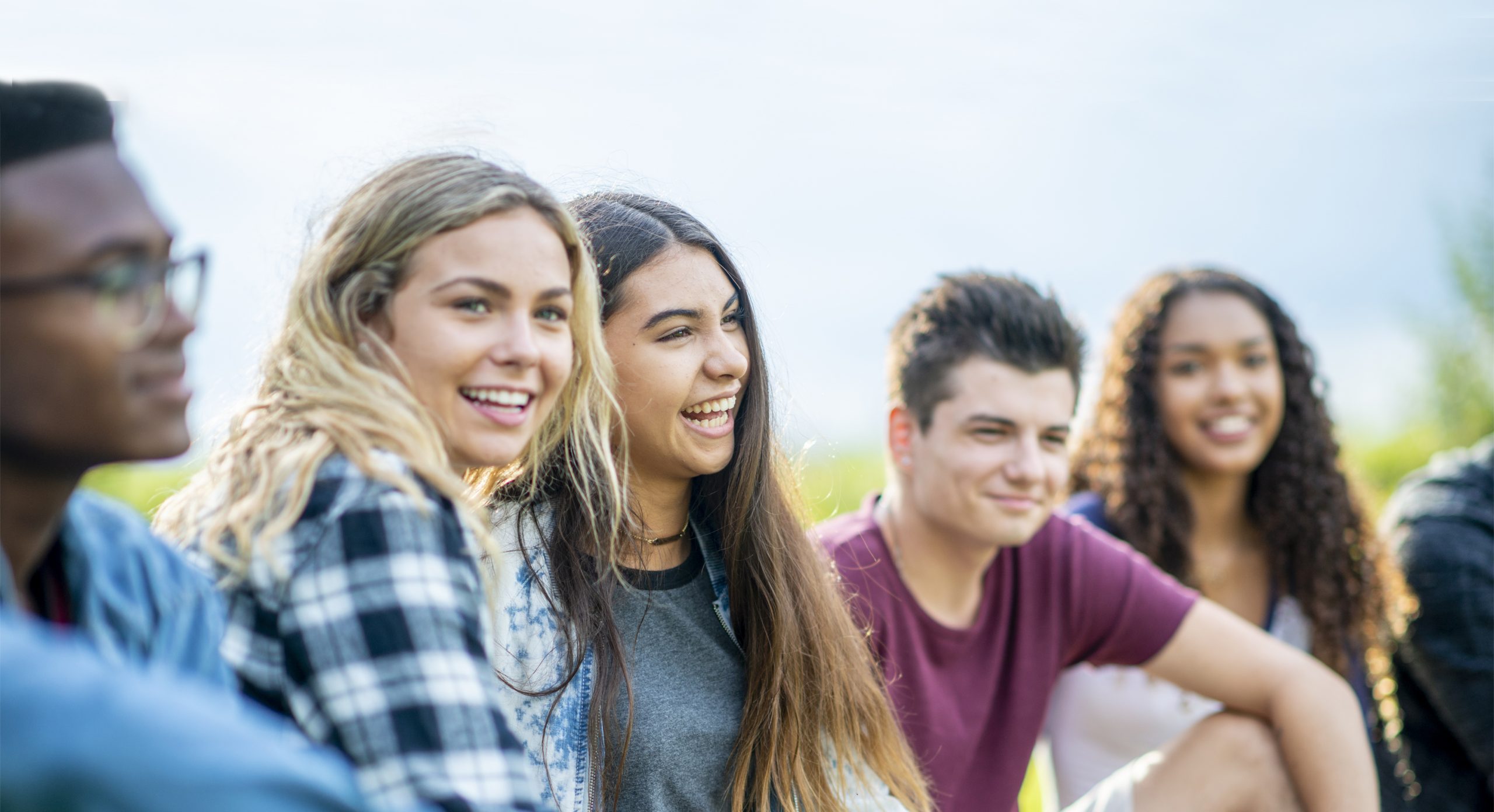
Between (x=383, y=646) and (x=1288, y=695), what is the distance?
2270mm

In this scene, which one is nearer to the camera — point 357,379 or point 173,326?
point 173,326

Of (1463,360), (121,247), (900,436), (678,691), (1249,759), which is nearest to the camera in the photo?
(121,247)

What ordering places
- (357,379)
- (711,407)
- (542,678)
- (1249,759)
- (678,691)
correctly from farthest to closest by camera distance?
(1249,759) < (711,407) < (678,691) < (542,678) < (357,379)

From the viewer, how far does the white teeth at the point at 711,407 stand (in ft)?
7.98

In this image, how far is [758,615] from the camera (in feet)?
8.01

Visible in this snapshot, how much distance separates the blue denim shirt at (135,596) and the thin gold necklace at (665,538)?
1.10m

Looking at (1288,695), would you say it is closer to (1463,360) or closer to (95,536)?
(95,536)

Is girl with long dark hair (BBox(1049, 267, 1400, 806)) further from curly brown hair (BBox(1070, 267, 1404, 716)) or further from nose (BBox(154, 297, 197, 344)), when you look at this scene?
nose (BBox(154, 297, 197, 344))

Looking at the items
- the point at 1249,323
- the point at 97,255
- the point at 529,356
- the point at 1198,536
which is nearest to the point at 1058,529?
the point at 1198,536

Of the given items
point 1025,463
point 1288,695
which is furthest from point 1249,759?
point 1025,463

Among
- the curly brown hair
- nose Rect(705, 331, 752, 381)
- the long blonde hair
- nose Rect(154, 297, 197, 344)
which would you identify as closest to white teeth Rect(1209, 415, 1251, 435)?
the curly brown hair

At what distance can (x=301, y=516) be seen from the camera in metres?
1.49

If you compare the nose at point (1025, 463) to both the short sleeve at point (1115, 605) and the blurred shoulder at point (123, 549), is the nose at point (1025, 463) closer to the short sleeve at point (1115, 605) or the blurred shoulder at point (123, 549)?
the short sleeve at point (1115, 605)

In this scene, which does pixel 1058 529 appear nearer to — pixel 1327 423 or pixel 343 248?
pixel 1327 423
